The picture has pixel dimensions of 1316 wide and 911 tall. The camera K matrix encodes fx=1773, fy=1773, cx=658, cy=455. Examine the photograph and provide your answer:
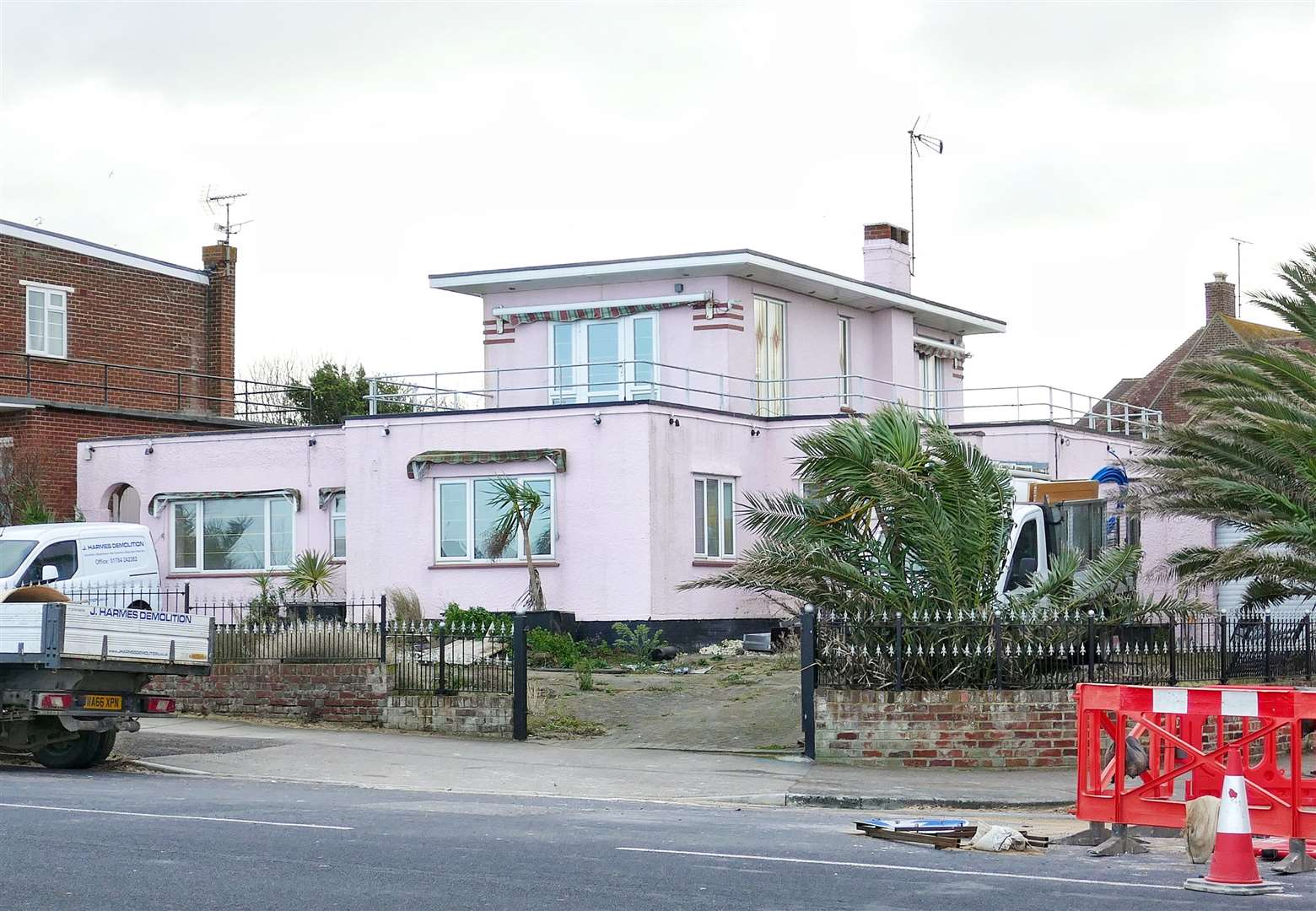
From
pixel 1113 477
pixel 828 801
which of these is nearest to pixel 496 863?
pixel 828 801

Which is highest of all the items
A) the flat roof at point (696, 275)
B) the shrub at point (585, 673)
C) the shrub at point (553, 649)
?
the flat roof at point (696, 275)

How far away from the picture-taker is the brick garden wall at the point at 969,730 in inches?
664

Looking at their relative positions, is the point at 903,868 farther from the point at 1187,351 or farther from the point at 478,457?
the point at 1187,351

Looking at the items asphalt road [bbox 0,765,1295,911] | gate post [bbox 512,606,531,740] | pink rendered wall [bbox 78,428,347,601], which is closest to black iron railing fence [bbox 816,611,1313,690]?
gate post [bbox 512,606,531,740]

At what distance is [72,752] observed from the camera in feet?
54.8

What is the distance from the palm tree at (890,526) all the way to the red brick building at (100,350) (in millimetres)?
18236

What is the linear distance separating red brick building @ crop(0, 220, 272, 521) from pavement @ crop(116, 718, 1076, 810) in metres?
13.9

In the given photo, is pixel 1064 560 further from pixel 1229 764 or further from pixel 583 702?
pixel 1229 764

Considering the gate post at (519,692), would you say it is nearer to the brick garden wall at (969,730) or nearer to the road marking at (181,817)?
the brick garden wall at (969,730)

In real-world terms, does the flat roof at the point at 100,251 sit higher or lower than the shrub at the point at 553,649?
higher

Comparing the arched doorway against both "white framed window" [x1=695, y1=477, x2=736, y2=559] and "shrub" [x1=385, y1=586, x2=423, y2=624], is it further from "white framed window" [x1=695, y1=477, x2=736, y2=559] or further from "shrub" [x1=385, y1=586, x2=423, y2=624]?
"white framed window" [x1=695, y1=477, x2=736, y2=559]

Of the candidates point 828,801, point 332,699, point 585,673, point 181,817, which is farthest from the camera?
point 585,673

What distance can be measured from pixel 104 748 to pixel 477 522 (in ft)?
38.9

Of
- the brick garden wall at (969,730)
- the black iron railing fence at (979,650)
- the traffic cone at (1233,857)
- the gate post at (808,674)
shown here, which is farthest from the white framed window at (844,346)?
the traffic cone at (1233,857)
